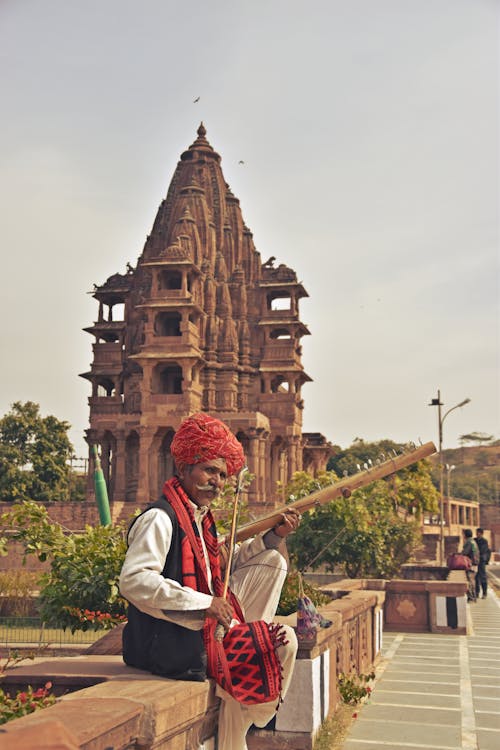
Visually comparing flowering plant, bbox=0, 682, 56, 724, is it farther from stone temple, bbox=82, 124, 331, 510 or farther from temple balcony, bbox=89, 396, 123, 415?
temple balcony, bbox=89, 396, 123, 415

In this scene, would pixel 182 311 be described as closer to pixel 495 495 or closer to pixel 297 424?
pixel 297 424

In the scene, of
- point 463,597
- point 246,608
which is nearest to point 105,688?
point 246,608

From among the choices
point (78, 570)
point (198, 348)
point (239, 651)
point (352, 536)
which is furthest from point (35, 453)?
point (239, 651)

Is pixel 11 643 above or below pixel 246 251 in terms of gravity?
below

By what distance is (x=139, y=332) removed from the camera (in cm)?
4866

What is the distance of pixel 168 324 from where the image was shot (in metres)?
48.0

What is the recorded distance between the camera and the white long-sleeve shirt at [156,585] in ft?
13.0

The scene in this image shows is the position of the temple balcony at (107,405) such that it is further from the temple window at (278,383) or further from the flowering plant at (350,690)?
the flowering plant at (350,690)

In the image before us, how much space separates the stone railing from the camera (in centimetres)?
289

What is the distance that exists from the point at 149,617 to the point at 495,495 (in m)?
121

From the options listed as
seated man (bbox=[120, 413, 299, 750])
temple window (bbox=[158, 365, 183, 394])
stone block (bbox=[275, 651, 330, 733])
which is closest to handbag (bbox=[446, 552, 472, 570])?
stone block (bbox=[275, 651, 330, 733])

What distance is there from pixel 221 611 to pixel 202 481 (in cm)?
75

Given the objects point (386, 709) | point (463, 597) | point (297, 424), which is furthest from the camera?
point (297, 424)

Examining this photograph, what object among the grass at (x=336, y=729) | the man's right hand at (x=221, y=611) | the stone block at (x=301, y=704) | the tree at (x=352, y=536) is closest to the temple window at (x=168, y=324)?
the tree at (x=352, y=536)
